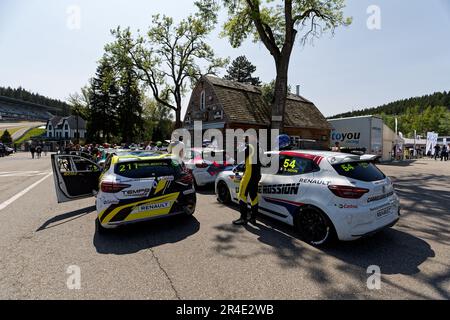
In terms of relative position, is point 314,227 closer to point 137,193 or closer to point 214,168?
point 137,193

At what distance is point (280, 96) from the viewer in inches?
480

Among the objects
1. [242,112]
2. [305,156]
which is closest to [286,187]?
[305,156]

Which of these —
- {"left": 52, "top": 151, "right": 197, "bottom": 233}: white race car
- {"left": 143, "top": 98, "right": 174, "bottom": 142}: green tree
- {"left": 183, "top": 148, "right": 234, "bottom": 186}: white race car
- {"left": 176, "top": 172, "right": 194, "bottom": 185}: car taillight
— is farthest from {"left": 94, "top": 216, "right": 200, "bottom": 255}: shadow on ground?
{"left": 143, "top": 98, "right": 174, "bottom": 142}: green tree

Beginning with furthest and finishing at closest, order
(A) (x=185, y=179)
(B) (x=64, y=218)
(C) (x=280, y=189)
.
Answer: (B) (x=64, y=218) → (A) (x=185, y=179) → (C) (x=280, y=189)

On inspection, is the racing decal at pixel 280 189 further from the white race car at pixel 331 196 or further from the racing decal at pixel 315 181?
the racing decal at pixel 315 181

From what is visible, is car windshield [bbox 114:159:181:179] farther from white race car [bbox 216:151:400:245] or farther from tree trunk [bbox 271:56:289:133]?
tree trunk [bbox 271:56:289:133]

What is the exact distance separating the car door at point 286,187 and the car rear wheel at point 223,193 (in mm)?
1580

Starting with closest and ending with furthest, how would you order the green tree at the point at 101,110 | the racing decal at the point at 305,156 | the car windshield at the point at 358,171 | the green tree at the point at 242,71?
the car windshield at the point at 358,171 → the racing decal at the point at 305,156 → the green tree at the point at 101,110 → the green tree at the point at 242,71

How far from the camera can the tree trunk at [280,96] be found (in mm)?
12163

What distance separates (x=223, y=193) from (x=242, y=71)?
51.7 meters

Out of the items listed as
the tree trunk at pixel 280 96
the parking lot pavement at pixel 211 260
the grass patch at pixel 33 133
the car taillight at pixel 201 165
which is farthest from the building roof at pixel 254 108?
the grass patch at pixel 33 133

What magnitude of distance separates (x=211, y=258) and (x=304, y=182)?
200 centimetres

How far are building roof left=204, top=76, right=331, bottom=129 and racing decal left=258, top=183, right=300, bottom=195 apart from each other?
1355 centimetres
